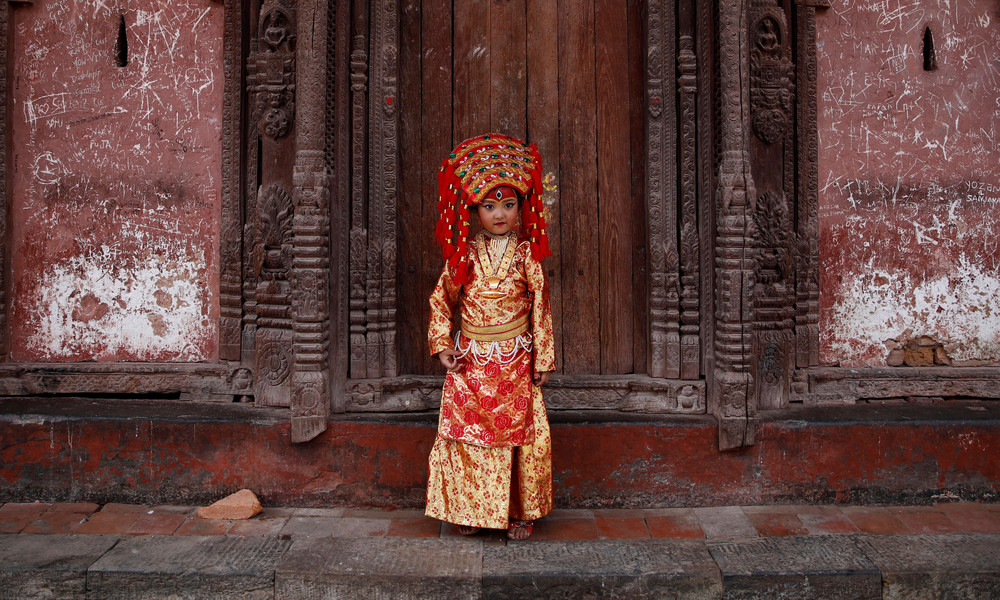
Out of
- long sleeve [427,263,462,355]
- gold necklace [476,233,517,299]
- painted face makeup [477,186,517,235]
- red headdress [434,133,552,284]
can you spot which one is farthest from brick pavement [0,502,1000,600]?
painted face makeup [477,186,517,235]

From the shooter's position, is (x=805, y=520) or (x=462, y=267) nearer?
(x=462, y=267)

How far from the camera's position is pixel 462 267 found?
338 centimetres

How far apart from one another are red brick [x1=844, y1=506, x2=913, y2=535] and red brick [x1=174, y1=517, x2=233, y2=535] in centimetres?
312

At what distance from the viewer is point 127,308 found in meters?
4.30

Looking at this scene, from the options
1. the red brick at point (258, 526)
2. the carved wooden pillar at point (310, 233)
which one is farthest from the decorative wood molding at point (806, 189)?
the red brick at point (258, 526)

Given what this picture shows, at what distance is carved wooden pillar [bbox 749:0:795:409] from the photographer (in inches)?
156

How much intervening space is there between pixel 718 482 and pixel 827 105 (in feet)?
7.46

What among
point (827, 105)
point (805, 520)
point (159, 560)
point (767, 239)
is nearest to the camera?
point (159, 560)

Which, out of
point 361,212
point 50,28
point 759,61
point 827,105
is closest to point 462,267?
point 361,212

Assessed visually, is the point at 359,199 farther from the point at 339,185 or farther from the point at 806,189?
the point at 806,189

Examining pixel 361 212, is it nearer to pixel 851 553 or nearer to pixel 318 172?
pixel 318 172

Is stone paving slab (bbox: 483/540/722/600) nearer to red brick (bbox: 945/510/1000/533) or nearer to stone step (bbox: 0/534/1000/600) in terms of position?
stone step (bbox: 0/534/1000/600)

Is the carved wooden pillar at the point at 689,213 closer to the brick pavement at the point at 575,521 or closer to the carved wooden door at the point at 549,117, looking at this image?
the carved wooden door at the point at 549,117

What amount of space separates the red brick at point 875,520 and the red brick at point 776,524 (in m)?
0.29
